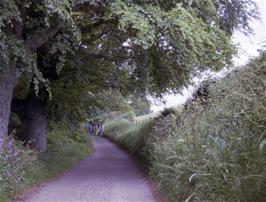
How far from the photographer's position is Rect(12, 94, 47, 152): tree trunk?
18078 mm

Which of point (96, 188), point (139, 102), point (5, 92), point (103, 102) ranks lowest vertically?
point (96, 188)

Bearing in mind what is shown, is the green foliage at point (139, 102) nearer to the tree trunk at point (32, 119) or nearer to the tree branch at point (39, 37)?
the tree trunk at point (32, 119)

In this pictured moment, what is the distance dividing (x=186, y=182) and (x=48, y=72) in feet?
33.1

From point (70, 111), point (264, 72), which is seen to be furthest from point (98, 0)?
point (70, 111)

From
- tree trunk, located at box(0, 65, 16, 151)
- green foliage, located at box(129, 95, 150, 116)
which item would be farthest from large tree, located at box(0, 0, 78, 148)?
green foliage, located at box(129, 95, 150, 116)

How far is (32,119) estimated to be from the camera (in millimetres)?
18156

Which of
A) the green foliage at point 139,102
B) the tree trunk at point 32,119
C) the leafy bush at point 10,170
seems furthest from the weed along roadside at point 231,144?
the green foliage at point 139,102

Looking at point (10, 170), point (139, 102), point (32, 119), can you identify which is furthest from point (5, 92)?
point (139, 102)

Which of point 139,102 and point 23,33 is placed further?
point 139,102

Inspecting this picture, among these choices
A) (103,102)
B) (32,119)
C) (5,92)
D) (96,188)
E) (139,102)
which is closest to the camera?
(5,92)

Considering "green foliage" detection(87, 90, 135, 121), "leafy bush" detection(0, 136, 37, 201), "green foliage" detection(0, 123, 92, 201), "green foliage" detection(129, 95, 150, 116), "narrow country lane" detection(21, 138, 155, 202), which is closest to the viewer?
"leafy bush" detection(0, 136, 37, 201)

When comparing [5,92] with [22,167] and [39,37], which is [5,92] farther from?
[22,167]

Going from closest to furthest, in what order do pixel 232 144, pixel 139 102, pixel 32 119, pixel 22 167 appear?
pixel 232 144
pixel 22 167
pixel 32 119
pixel 139 102

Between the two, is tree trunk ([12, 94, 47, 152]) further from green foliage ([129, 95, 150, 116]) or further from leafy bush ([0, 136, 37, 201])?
leafy bush ([0, 136, 37, 201])
